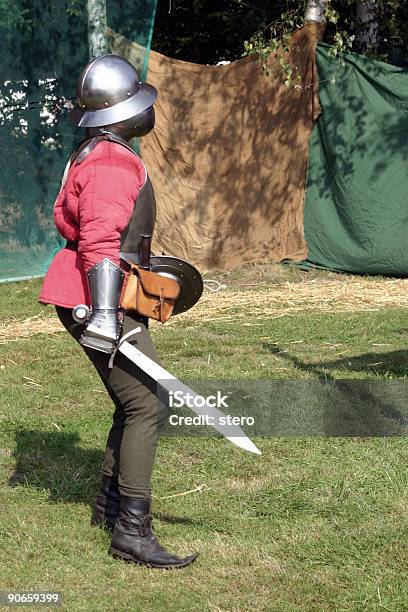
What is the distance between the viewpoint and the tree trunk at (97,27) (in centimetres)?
1037

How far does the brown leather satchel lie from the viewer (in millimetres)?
4074

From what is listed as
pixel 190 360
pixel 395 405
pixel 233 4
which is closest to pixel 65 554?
pixel 395 405

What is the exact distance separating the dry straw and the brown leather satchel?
A: 14.4 ft

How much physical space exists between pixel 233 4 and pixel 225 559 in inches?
498

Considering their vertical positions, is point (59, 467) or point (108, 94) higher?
point (108, 94)

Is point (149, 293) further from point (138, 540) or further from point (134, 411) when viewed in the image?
point (138, 540)

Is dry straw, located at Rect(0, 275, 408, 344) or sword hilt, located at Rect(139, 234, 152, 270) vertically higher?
sword hilt, located at Rect(139, 234, 152, 270)

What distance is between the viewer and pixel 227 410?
623 cm

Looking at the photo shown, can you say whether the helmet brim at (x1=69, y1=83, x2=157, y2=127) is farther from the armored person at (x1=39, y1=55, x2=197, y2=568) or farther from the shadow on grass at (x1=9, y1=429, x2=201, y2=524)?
the shadow on grass at (x1=9, y1=429, x2=201, y2=524)

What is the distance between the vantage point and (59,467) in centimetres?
519

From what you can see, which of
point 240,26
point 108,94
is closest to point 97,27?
point 240,26

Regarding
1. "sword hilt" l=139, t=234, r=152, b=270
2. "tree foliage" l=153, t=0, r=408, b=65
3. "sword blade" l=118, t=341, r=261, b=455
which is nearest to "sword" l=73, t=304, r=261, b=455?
"sword blade" l=118, t=341, r=261, b=455

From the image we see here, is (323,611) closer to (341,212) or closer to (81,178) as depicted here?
(81,178)

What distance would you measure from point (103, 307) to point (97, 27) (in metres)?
7.10
